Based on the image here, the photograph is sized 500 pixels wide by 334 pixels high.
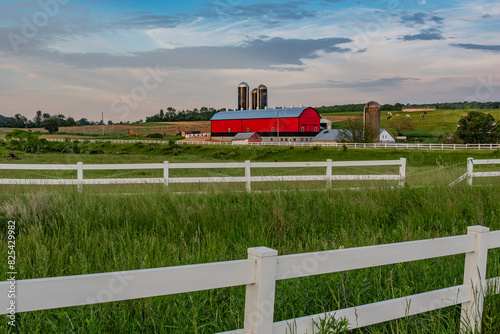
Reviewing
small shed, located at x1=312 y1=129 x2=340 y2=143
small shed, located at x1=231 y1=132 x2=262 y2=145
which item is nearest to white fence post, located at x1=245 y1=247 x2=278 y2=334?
small shed, located at x1=312 y1=129 x2=340 y2=143

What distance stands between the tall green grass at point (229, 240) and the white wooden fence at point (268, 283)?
0.64 ft

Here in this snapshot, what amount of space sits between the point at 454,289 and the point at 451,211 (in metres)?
5.20

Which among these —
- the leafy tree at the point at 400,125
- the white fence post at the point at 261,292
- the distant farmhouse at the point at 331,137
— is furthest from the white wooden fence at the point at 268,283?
the leafy tree at the point at 400,125

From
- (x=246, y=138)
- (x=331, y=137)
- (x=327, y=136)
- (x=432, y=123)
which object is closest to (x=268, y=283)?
(x=331, y=137)

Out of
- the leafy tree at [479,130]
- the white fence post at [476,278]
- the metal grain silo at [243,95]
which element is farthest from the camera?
the metal grain silo at [243,95]

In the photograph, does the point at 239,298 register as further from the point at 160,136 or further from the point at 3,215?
the point at 160,136

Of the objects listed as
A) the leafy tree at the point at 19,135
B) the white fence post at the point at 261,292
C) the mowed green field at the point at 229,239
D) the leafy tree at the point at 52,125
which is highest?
the leafy tree at the point at 52,125

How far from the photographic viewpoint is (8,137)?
3791cm

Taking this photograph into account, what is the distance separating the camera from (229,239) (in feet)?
21.2

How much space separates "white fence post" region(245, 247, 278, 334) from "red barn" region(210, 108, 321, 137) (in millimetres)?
68451

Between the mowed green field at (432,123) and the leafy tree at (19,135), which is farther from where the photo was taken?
the mowed green field at (432,123)

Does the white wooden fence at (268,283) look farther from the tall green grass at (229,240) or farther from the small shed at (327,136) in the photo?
the small shed at (327,136)

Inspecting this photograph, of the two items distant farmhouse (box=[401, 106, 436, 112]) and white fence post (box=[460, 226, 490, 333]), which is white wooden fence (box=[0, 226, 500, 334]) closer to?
white fence post (box=[460, 226, 490, 333])

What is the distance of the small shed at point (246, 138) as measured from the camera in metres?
68.4
